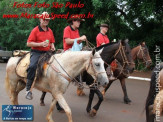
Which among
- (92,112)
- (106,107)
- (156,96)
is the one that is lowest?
(106,107)

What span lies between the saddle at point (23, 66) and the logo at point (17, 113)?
756 millimetres

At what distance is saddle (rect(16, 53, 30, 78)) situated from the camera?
16.0 ft

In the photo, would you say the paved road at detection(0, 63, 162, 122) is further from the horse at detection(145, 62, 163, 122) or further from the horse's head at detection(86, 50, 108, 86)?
the horse's head at detection(86, 50, 108, 86)

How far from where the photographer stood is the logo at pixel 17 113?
495cm

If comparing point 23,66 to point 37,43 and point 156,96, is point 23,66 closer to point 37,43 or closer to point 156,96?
point 37,43

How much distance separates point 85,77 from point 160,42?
8654mm

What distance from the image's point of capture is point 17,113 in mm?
5000

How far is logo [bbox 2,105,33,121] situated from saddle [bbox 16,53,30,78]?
2.48 ft

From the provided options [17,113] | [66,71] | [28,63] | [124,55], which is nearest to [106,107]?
[124,55]

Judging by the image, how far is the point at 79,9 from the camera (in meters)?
14.0

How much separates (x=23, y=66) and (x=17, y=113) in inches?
44.4

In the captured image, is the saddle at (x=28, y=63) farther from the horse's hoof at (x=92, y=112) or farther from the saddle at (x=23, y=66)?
the horse's hoof at (x=92, y=112)

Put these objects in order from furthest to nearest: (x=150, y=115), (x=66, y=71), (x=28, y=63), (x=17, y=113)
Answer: (x=17, y=113) < (x=28, y=63) < (x=66, y=71) < (x=150, y=115)

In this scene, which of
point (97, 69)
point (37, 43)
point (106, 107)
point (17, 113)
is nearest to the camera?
point (97, 69)
